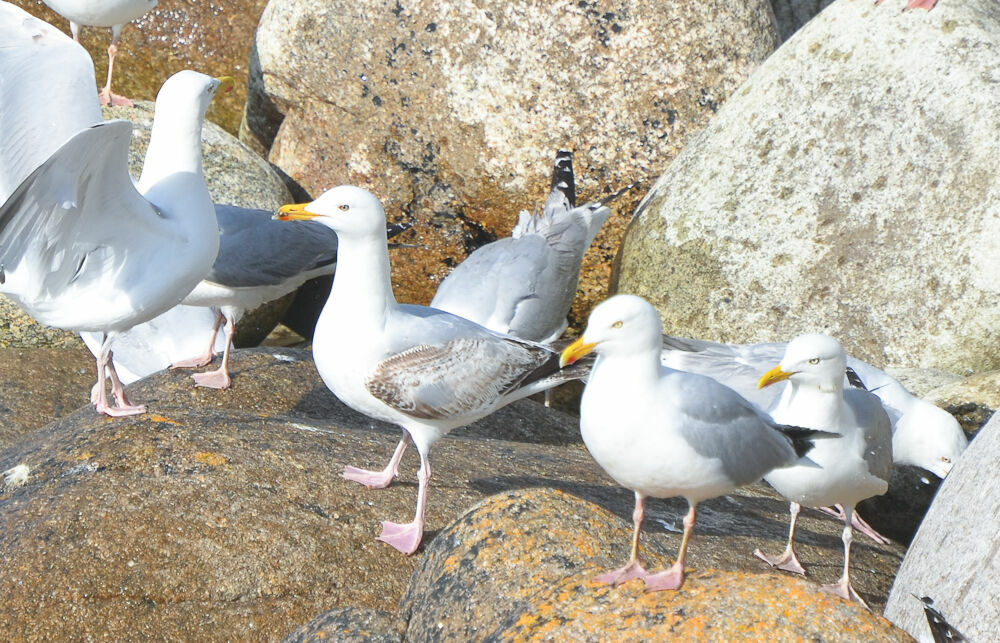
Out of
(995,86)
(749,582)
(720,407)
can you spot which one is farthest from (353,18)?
(749,582)

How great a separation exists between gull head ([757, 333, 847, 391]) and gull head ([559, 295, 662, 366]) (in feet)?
3.66

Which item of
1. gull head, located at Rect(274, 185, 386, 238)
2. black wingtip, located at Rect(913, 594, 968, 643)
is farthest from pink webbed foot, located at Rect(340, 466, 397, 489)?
black wingtip, located at Rect(913, 594, 968, 643)

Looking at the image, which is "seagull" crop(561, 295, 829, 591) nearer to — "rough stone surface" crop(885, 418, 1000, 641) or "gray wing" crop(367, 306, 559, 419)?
"rough stone surface" crop(885, 418, 1000, 641)

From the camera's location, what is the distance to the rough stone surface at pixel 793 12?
10.4 metres

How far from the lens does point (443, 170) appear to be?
28.3ft

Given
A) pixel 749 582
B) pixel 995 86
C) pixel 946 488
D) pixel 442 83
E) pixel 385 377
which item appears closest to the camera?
pixel 749 582

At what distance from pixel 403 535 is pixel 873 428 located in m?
2.07

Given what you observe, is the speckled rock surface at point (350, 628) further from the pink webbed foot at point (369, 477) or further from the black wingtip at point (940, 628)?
the black wingtip at point (940, 628)

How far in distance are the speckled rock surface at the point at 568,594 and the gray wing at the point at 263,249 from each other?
11.8 ft

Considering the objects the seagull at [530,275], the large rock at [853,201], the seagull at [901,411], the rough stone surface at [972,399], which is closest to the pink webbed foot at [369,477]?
the seagull at [530,275]

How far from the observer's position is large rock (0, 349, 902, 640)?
403 cm

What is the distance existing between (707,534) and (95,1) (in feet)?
21.7

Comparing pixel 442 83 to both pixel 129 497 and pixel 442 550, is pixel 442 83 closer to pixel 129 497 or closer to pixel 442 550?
pixel 129 497

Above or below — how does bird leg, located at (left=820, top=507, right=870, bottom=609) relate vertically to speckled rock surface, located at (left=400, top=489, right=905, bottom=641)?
below
